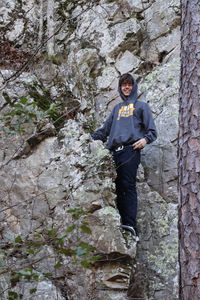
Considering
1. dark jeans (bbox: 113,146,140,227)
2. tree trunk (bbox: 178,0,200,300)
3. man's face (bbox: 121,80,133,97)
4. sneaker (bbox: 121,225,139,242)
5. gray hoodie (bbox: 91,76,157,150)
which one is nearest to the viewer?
tree trunk (bbox: 178,0,200,300)

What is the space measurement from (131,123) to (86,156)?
0.92m

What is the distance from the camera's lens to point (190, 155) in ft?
8.65

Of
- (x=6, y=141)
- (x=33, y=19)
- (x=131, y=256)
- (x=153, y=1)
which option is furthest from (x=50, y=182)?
(x=33, y=19)

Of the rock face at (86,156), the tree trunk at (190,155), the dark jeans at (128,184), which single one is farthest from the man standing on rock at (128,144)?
the tree trunk at (190,155)

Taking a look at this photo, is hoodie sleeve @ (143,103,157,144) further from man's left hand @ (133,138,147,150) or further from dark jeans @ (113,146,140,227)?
dark jeans @ (113,146,140,227)

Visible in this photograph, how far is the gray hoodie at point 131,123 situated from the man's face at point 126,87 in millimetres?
50

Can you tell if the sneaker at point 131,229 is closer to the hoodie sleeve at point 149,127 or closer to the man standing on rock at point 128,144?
the man standing on rock at point 128,144

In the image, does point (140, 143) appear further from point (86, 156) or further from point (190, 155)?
point (190, 155)

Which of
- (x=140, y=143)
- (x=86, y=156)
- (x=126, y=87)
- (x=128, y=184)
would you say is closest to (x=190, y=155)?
(x=140, y=143)

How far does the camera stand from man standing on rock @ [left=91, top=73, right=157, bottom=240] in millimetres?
5105

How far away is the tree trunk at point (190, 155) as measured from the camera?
7.72ft

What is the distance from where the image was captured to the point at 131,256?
15.5 feet

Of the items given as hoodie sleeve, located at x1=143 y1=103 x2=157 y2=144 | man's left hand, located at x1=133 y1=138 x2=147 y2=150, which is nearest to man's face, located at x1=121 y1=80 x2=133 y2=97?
hoodie sleeve, located at x1=143 y1=103 x2=157 y2=144

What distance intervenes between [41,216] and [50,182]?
0.57 metres
